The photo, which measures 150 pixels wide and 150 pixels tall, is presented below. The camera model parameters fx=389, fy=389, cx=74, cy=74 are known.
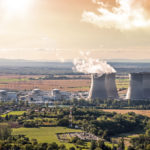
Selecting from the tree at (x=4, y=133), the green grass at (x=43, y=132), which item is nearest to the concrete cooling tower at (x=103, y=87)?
the green grass at (x=43, y=132)

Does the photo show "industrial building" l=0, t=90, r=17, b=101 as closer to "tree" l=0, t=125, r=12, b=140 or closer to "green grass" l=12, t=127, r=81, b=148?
"green grass" l=12, t=127, r=81, b=148

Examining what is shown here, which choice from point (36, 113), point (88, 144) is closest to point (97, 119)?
point (36, 113)

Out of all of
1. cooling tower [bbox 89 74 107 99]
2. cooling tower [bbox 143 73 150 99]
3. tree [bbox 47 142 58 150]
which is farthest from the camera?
cooling tower [bbox 143 73 150 99]

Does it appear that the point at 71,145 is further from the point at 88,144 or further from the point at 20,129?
the point at 20,129

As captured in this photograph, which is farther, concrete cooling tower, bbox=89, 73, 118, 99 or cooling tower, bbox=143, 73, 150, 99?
cooling tower, bbox=143, 73, 150, 99

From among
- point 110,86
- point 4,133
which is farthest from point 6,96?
point 4,133

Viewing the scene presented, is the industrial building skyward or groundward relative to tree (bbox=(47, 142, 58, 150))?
skyward

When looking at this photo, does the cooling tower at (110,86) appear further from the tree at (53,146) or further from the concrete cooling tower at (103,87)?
the tree at (53,146)

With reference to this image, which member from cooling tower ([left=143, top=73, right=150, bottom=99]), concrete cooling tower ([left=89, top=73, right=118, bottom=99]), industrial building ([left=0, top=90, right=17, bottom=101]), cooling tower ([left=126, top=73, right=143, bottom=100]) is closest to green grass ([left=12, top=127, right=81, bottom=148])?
concrete cooling tower ([left=89, top=73, right=118, bottom=99])
